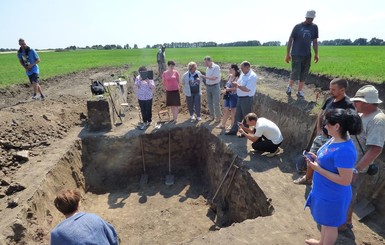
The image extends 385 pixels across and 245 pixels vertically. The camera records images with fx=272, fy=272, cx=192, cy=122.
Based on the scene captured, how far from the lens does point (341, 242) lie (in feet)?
12.1

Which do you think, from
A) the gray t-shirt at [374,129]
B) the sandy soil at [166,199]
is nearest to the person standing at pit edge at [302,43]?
the sandy soil at [166,199]

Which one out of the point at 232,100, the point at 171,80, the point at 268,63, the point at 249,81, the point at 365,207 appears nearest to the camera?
the point at 365,207

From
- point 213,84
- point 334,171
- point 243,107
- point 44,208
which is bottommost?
point 44,208

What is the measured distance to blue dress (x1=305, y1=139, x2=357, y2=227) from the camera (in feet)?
8.64

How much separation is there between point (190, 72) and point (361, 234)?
5603mm

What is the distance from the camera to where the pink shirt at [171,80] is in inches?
318

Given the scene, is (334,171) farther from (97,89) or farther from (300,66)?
(97,89)

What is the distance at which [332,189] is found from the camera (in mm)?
2811

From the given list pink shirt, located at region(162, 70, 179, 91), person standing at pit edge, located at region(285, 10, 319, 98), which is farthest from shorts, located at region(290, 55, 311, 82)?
pink shirt, located at region(162, 70, 179, 91)

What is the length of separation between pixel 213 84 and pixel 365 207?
15.7 ft

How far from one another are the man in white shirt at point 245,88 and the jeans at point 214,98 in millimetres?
1156

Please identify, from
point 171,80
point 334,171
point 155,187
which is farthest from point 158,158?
point 334,171

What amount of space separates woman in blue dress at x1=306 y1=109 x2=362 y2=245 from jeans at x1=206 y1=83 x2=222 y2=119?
508 cm

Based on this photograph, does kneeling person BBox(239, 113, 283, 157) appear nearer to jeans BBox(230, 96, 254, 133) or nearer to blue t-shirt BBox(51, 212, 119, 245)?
jeans BBox(230, 96, 254, 133)
